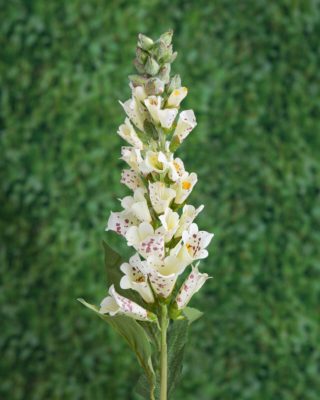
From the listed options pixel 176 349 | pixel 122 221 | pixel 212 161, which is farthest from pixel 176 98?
pixel 212 161

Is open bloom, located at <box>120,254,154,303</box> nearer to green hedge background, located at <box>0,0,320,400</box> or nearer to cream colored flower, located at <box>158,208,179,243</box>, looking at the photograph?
cream colored flower, located at <box>158,208,179,243</box>

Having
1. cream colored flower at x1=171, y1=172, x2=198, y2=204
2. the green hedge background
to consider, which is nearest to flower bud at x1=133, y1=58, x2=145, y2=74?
cream colored flower at x1=171, y1=172, x2=198, y2=204

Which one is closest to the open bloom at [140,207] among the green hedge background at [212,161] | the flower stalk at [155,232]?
the flower stalk at [155,232]

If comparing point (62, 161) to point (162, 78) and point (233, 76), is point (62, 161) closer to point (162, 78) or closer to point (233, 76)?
point (233, 76)

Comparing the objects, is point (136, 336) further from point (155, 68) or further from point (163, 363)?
point (155, 68)

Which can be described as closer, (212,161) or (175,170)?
(175,170)

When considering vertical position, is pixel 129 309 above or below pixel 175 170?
below
